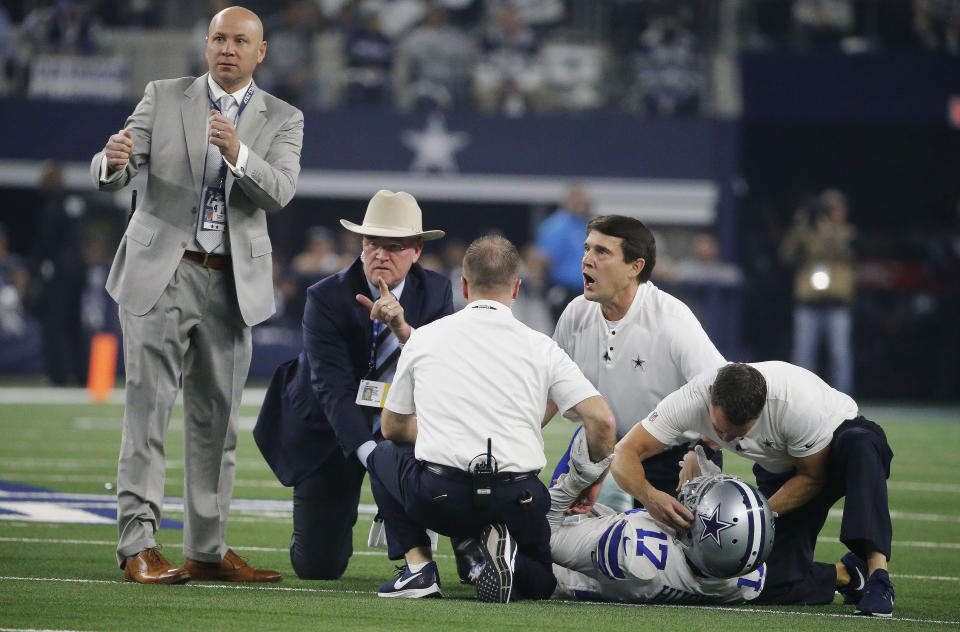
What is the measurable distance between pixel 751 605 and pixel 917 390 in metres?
14.6

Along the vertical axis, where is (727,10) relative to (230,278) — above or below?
above

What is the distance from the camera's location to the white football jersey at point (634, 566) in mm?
5637

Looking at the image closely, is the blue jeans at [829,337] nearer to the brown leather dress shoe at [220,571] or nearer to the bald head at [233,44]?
the brown leather dress shoe at [220,571]

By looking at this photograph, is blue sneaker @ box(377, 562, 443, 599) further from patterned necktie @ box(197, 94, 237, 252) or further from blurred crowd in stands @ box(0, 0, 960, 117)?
blurred crowd in stands @ box(0, 0, 960, 117)

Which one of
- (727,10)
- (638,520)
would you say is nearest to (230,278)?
(638,520)

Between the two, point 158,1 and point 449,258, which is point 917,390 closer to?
point 449,258

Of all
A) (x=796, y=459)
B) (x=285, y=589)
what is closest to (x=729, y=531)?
(x=796, y=459)

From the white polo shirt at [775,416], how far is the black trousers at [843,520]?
0.09m

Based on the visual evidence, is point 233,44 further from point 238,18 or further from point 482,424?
point 482,424

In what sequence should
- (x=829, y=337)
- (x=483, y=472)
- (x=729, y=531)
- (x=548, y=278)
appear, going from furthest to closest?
1. (x=829, y=337)
2. (x=548, y=278)
3. (x=729, y=531)
4. (x=483, y=472)

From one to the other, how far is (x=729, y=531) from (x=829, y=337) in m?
12.2

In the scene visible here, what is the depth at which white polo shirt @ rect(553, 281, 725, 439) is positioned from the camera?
249 inches

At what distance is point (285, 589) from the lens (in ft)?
18.8

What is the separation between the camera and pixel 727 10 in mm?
21281
